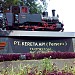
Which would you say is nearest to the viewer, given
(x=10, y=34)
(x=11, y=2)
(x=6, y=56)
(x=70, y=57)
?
(x=6, y=56)

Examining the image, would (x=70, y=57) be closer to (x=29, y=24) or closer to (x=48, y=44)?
(x=48, y=44)

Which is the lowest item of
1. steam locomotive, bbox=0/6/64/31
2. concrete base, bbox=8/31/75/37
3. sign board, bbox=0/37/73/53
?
sign board, bbox=0/37/73/53

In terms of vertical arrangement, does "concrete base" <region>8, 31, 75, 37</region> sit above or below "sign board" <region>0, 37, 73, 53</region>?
above

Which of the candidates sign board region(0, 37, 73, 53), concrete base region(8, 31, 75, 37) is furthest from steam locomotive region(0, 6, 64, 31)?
sign board region(0, 37, 73, 53)

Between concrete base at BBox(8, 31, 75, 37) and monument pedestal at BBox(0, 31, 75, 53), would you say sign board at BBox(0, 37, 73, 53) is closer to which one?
monument pedestal at BBox(0, 31, 75, 53)

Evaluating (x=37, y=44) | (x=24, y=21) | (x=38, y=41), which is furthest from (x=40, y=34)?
(x=24, y=21)

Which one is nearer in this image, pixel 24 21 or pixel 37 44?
pixel 37 44

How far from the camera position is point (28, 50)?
13.6 metres

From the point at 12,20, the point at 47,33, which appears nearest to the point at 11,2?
the point at 12,20

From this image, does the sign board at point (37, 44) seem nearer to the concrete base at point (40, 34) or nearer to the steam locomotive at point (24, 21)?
the concrete base at point (40, 34)

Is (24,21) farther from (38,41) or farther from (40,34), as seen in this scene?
(38,41)

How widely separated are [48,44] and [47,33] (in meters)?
0.50

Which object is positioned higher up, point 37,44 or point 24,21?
point 24,21

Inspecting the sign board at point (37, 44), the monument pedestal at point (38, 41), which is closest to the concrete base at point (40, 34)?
the monument pedestal at point (38, 41)
